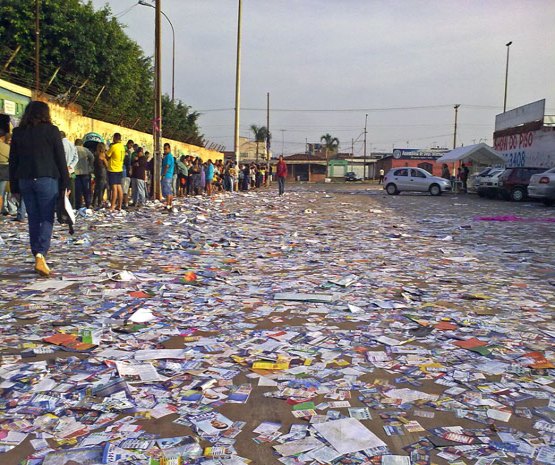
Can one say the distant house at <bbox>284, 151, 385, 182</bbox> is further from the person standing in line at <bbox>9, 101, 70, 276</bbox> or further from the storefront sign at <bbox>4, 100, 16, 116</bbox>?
the person standing in line at <bbox>9, 101, 70, 276</bbox>

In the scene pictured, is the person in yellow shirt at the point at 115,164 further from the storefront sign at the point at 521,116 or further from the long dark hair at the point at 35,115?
the storefront sign at the point at 521,116

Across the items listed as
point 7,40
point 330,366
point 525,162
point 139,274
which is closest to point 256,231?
point 139,274

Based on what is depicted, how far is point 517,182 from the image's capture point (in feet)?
72.9

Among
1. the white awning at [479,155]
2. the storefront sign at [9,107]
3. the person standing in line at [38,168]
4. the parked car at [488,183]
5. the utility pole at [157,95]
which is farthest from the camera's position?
the white awning at [479,155]

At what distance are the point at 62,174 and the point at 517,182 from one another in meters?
20.2

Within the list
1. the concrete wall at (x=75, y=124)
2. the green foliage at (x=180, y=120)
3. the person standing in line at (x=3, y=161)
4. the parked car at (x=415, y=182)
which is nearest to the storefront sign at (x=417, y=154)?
the green foliage at (x=180, y=120)

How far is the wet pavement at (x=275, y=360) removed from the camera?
2457mm

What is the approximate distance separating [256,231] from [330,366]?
6963 mm

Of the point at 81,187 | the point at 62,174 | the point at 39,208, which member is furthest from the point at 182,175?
the point at 39,208

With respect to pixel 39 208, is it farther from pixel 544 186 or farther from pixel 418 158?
pixel 418 158

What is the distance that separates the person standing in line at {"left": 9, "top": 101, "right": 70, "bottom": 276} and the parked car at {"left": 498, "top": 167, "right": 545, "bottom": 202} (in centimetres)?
2022

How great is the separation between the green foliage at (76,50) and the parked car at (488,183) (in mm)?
16016

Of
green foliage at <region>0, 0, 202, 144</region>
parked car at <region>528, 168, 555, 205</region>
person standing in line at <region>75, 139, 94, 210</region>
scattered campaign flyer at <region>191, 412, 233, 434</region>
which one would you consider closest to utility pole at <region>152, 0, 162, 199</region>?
green foliage at <region>0, 0, 202, 144</region>

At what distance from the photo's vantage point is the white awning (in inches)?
1329
